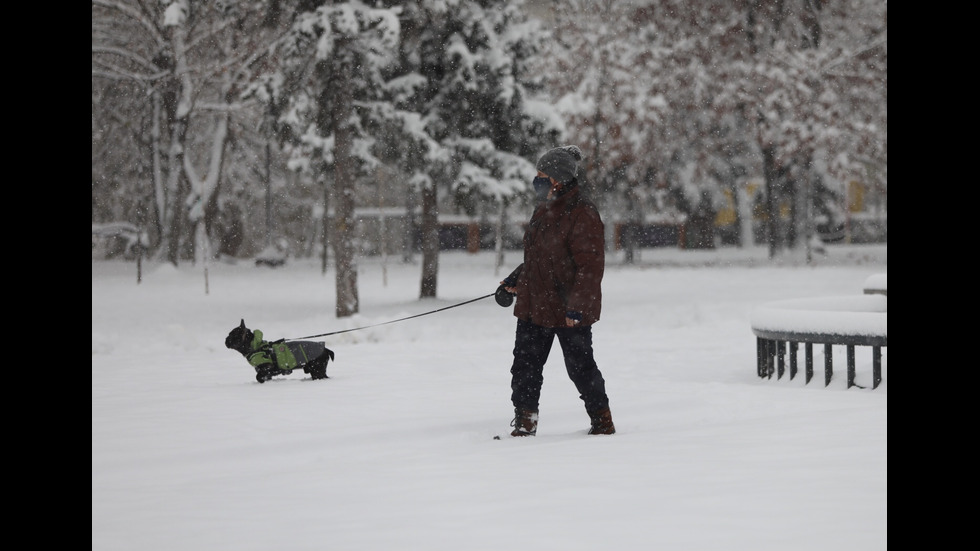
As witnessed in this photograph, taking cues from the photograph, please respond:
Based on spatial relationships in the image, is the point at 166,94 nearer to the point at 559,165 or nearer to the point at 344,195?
the point at 344,195

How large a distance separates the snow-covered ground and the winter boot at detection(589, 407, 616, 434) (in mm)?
133

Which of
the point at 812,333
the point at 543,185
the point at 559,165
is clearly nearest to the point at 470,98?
the point at 812,333

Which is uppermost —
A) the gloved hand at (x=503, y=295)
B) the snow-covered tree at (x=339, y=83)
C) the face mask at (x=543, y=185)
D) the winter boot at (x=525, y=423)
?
the snow-covered tree at (x=339, y=83)

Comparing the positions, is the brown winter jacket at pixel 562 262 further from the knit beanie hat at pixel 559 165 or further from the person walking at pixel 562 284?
the knit beanie hat at pixel 559 165

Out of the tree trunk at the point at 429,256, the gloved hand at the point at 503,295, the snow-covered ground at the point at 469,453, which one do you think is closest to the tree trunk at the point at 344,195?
the tree trunk at the point at 429,256

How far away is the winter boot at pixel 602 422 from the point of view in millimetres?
7516

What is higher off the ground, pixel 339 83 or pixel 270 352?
pixel 339 83

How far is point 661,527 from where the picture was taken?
5023mm

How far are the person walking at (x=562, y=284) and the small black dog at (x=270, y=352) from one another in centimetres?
342

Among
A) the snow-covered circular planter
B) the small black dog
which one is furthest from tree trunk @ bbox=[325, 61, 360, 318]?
the snow-covered circular planter

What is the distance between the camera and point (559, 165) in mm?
7266

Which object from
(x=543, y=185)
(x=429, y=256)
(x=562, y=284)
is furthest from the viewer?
(x=429, y=256)

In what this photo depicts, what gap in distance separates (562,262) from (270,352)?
4.12 meters

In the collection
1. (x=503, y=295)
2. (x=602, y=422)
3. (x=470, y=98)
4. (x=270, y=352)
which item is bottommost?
(x=602, y=422)
